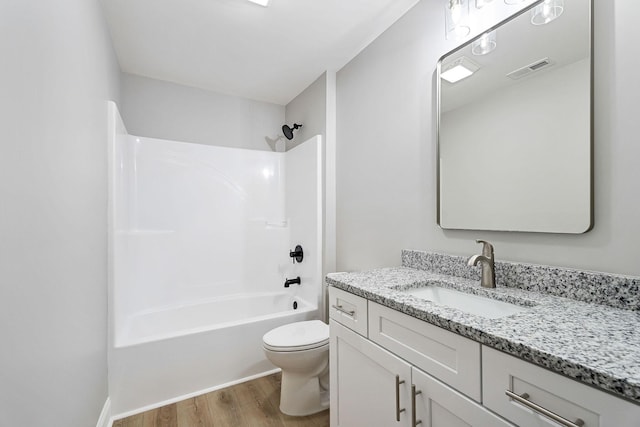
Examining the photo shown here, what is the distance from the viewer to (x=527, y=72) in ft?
3.98

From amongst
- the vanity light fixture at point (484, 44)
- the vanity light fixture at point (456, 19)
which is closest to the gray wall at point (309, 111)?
the vanity light fixture at point (456, 19)

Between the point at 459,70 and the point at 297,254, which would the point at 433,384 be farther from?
the point at 297,254

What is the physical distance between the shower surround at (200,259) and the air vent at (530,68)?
1545 millimetres

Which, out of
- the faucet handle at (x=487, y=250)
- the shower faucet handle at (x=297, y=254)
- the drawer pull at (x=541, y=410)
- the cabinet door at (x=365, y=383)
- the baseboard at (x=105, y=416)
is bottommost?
the baseboard at (x=105, y=416)

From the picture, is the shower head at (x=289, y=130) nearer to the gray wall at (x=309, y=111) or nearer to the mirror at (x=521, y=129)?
the gray wall at (x=309, y=111)

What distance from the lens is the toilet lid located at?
1.86m

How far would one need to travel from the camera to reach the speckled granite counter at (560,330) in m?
0.59

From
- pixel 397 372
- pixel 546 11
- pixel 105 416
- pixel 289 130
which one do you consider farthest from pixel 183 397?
pixel 546 11

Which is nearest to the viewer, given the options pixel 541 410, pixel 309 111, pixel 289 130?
pixel 541 410

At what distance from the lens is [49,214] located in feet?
3.25

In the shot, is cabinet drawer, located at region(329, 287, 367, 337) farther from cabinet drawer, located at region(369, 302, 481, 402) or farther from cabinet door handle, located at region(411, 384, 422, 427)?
cabinet door handle, located at region(411, 384, 422, 427)

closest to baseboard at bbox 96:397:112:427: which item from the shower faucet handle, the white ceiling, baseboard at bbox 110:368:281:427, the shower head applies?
baseboard at bbox 110:368:281:427

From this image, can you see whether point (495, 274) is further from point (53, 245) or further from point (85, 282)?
point (85, 282)

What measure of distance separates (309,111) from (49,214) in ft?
7.25
